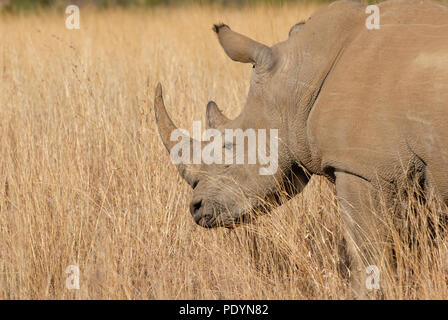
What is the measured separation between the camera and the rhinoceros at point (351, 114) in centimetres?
287

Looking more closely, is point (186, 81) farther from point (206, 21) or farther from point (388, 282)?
point (388, 282)

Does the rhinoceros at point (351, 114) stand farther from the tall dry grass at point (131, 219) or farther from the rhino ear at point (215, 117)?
the tall dry grass at point (131, 219)

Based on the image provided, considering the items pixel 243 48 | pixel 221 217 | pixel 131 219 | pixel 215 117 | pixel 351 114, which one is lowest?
pixel 221 217

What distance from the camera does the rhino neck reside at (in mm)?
3221

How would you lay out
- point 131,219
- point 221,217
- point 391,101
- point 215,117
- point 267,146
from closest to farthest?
1. point 391,101
2. point 267,146
3. point 221,217
4. point 215,117
5. point 131,219

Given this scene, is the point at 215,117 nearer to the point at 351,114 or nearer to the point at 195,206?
the point at 195,206

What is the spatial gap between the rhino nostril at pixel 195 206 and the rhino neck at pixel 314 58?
530 mm

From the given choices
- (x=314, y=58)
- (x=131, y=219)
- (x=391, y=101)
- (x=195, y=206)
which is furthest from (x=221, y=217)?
(x=391, y=101)

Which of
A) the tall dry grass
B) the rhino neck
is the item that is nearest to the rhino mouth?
the tall dry grass

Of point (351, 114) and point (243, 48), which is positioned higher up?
point (243, 48)

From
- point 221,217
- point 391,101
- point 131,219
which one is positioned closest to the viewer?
point 391,101

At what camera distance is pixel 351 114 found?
2980 mm

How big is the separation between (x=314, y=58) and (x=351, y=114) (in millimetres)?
392
